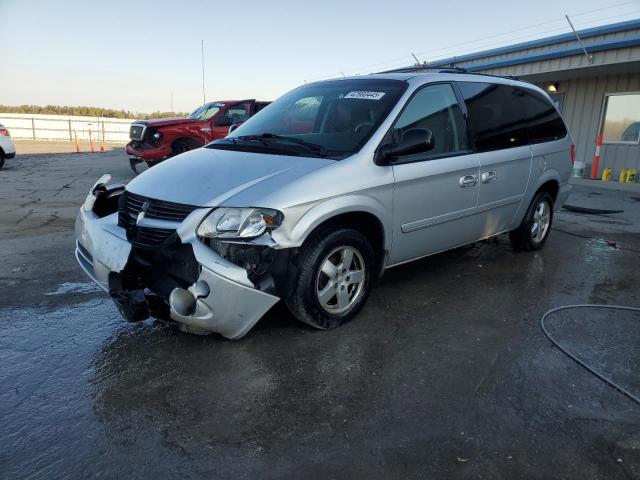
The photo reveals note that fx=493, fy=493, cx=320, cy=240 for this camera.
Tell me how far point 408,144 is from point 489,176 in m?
1.32

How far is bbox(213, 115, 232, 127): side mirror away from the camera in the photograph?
12095mm

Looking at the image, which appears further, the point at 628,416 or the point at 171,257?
the point at 171,257

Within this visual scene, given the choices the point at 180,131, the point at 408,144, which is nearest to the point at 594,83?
the point at 180,131

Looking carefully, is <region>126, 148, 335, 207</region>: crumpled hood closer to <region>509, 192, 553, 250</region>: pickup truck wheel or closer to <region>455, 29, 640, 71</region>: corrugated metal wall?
<region>509, 192, 553, 250</region>: pickup truck wheel

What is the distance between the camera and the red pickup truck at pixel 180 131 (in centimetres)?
1128

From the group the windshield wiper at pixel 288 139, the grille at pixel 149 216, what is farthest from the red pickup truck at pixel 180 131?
the grille at pixel 149 216

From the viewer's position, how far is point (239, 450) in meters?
2.29

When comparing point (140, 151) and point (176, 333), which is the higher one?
point (140, 151)

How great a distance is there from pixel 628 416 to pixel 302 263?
199 cm

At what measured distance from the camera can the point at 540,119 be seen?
532 centimetres

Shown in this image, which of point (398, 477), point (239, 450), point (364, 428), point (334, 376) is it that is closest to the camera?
point (398, 477)

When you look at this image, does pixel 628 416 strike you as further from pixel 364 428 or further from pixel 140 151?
pixel 140 151

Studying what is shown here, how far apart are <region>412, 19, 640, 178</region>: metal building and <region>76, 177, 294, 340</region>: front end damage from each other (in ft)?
36.3

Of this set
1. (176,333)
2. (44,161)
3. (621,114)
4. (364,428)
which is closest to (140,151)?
(44,161)
